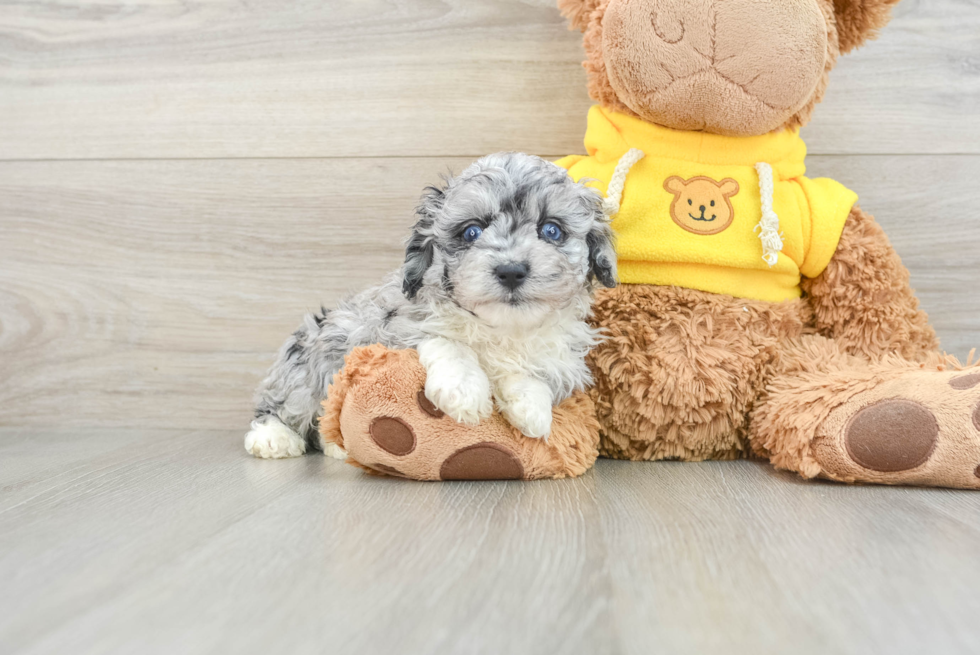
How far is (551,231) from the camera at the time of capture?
1.29m

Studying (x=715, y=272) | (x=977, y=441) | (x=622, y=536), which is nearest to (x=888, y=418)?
(x=977, y=441)

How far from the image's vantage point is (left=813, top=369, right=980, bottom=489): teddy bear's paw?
118 cm

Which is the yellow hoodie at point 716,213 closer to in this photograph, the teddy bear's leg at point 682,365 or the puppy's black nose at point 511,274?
the teddy bear's leg at point 682,365

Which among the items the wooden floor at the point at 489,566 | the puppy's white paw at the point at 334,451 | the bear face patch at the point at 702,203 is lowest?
the puppy's white paw at the point at 334,451

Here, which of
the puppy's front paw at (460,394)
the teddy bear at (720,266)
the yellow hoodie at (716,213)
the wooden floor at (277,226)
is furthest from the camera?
the yellow hoodie at (716,213)

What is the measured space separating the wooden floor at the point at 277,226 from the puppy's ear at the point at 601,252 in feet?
1.17

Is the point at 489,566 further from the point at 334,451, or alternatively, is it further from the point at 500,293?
the point at 334,451

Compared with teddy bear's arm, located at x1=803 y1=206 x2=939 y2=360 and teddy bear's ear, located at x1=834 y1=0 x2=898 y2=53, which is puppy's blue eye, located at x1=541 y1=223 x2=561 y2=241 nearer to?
teddy bear's arm, located at x1=803 y1=206 x2=939 y2=360

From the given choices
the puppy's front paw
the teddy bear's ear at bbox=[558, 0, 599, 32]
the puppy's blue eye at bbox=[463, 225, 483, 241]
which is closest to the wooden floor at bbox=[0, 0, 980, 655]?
the puppy's front paw

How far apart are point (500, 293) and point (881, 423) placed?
25.2 inches

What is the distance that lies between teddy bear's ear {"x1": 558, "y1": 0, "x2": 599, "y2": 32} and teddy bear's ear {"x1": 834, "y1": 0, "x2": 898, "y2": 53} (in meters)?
0.47

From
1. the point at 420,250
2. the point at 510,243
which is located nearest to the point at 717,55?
the point at 510,243

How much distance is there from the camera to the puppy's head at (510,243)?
47.4 inches

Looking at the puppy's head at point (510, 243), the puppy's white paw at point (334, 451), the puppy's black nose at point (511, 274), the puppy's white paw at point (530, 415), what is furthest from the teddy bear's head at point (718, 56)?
the puppy's white paw at point (334, 451)
